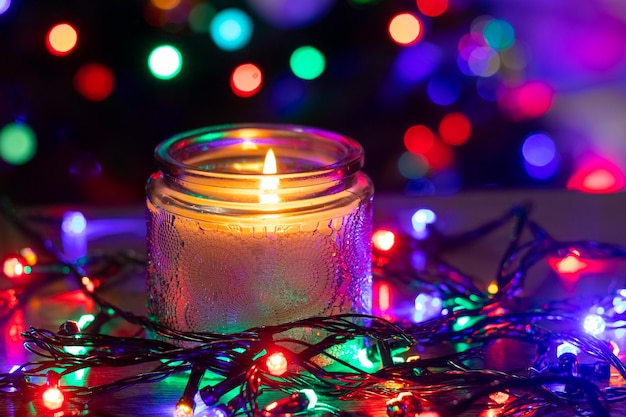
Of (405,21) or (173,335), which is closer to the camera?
(173,335)

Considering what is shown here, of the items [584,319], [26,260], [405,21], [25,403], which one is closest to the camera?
[25,403]

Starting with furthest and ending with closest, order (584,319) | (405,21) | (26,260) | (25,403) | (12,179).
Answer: (12,179) → (405,21) → (26,260) → (584,319) → (25,403)

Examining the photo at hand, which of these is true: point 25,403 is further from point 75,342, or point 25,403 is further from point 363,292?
point 363,292

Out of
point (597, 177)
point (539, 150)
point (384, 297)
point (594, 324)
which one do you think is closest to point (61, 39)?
point (384, 297)

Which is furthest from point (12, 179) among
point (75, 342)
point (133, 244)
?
point (75, 342)

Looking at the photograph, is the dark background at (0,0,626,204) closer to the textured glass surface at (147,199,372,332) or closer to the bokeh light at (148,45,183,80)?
the bokeh light at (148,45,183,80)

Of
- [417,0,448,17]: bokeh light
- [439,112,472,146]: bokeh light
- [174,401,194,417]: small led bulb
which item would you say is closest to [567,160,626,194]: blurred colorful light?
[439,112,472,146]: bokeh light

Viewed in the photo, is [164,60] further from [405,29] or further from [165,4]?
[405,29]
